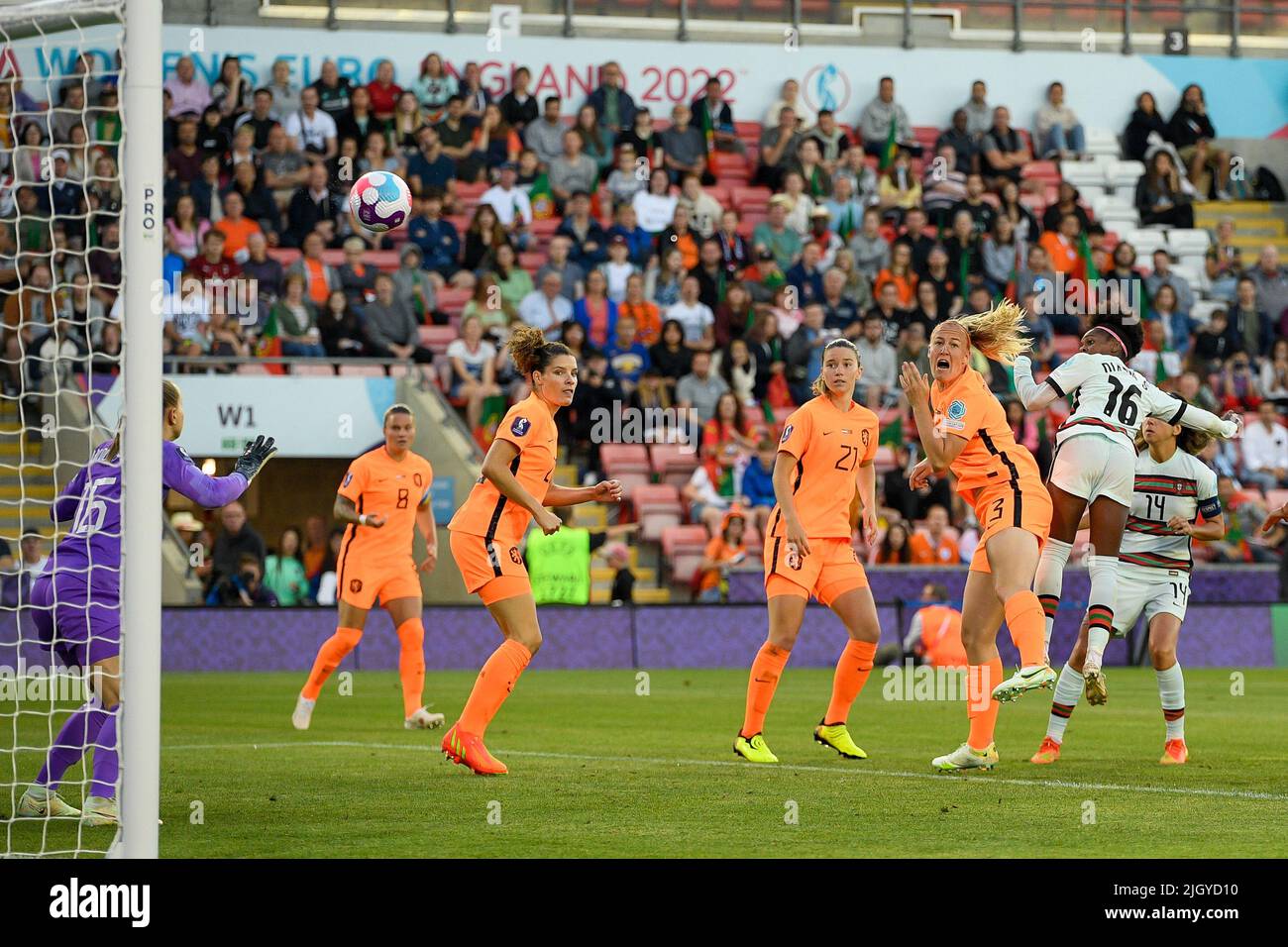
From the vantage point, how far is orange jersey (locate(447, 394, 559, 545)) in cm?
987

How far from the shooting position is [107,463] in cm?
840

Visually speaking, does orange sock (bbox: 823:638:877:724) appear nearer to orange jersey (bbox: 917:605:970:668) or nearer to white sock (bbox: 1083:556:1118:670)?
white sock (bbox: 1083:556:1118:670)

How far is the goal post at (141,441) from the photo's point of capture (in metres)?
6.50

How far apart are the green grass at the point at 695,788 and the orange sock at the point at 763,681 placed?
1.05ft

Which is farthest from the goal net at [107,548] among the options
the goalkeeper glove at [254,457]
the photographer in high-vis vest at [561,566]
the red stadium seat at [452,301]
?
the red stadium seat at [452,301]

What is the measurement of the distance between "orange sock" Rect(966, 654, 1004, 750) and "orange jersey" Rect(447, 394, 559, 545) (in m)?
2.52

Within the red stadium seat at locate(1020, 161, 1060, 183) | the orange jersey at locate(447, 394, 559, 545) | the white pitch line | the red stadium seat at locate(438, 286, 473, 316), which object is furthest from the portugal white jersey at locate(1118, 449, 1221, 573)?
the red stadium seat at locate(1020, 161, 1060, 183)

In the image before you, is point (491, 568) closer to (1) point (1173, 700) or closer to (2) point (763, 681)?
(2) point (763, 681)

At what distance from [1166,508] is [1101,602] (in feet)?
3.56

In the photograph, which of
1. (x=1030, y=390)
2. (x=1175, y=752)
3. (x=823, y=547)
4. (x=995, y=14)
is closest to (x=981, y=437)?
(x=1030, y=390)

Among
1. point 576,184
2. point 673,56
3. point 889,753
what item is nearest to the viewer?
point 889,753

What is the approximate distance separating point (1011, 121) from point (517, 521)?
19.9m

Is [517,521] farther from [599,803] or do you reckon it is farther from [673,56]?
[673,56]
